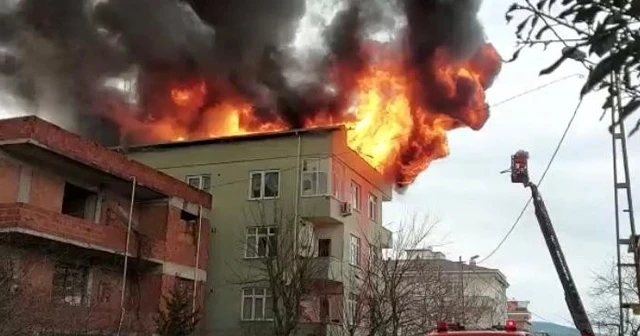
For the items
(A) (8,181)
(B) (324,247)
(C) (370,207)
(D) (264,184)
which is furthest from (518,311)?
(A) (8,181)

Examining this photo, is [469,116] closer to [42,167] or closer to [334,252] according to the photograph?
[334,252]

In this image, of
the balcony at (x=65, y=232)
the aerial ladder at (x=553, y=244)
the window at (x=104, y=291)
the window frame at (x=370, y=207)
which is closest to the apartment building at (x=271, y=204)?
the window frame at (x=370, y=207)

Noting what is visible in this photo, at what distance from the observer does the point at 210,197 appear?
31922 mm

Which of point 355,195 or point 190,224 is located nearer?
point 190,224

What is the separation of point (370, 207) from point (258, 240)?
23.3 ft

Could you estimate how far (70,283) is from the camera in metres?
24.8

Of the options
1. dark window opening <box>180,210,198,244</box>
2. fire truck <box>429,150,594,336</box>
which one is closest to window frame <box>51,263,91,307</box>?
dark window opening <box>180,210,198,244</box>

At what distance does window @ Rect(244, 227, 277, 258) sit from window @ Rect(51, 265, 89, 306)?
6.83m

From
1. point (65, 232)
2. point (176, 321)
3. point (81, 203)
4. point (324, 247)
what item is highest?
point (81, 203)

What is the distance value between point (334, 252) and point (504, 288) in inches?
1903

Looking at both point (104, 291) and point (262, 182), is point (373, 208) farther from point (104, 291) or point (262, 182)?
point (104, 291)

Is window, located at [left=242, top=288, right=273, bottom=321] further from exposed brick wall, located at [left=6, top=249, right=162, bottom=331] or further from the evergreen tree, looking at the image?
the evergreen tree

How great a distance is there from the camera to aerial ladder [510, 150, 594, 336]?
2134 cm

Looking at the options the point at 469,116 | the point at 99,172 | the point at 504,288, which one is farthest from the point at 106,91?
the point at 504,288
